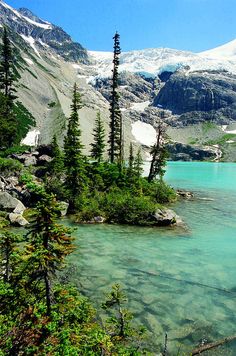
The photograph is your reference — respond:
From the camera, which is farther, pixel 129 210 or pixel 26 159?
pixel 26 159

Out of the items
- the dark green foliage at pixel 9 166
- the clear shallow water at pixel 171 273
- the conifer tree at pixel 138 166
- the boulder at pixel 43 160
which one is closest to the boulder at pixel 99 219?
the clear shallow water at pixel 171 273

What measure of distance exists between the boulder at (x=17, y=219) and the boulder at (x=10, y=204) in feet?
6.94

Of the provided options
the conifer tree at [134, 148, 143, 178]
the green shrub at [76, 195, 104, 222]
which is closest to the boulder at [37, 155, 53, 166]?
the conifer tree at [134, 148, 143, 178]

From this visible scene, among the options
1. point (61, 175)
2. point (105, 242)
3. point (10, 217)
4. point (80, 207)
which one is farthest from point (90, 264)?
point (61, 175)

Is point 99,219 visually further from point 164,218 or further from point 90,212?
point 164,218

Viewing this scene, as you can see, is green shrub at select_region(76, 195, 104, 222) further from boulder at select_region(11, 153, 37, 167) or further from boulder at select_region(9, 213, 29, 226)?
boulder at select_region(11, 153, 37, 167)

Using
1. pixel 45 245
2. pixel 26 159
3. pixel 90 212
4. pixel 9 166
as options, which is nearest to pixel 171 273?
pixel 45 245

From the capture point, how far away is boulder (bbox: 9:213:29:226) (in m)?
29.3

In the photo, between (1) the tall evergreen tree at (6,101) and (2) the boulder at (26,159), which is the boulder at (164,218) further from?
(1) the tall evergreen tree at (6,101)

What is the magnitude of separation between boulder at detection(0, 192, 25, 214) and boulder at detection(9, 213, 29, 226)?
212 centimetres

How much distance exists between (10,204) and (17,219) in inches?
149

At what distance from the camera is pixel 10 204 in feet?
108

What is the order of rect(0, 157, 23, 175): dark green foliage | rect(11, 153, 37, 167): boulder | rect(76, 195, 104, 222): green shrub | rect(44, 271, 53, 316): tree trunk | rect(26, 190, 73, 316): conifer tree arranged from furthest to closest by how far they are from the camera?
1. rect(11, 153, 37, 167): boulder
2. rect(0, 157, 23, 175): dark green foliage
3. rect(76, 195, 104, 222): green shrub
4. rect(44, 271, 53, 316): tree trunk
5. rect(26, 190, 73, 316): conifer tree

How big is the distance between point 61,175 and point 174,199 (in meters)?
16.5
